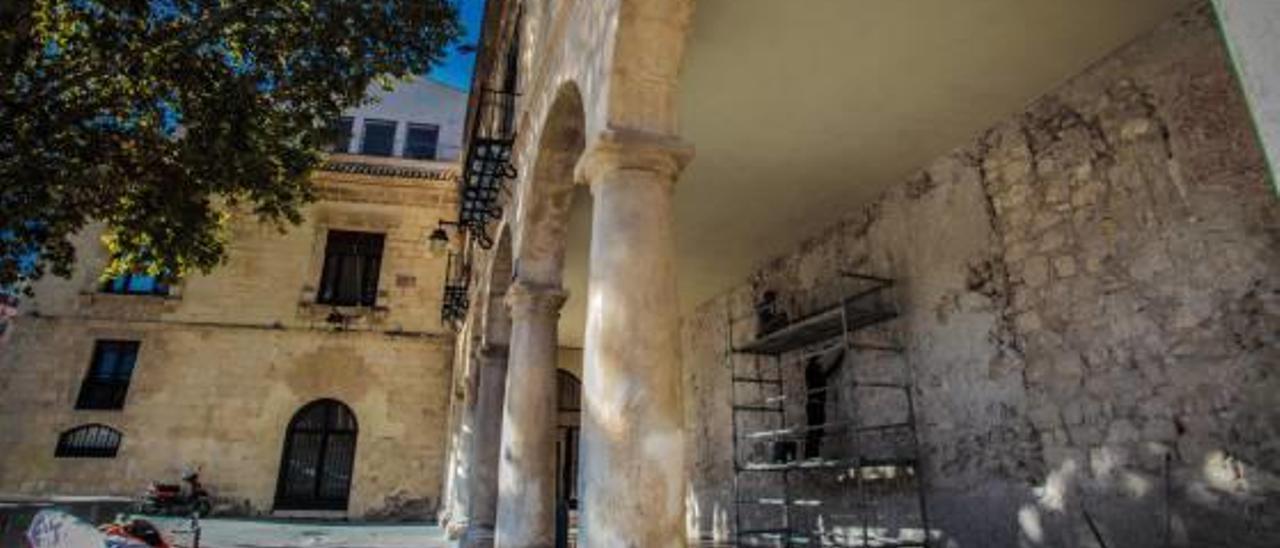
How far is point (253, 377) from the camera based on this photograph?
15.8 m

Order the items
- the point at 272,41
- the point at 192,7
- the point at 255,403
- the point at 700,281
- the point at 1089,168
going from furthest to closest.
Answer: the point at 255,403 → the point at 700,281 → the point at 272,41 → the point at 192,7 → the point at 1089,168

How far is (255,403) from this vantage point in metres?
15.6

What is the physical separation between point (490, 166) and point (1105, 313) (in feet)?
19.6

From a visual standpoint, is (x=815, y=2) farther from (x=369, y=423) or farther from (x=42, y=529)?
(x=369, y=423)

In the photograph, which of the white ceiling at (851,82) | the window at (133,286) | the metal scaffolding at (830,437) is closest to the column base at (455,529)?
the metal scaffolding at (830,437)

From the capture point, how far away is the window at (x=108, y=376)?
15203 mm

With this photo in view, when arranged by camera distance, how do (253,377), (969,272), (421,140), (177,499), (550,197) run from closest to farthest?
(550,197), (969,272), (177,499), (253,377), (421,140)

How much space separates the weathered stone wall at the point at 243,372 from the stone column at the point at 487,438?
838 cm

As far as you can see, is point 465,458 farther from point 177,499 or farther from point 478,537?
point 177,499

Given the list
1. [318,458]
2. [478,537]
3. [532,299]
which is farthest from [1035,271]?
[318,458]

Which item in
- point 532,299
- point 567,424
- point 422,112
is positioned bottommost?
point 567,424

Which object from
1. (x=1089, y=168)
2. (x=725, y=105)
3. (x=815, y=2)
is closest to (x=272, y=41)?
(x=725, y=105)

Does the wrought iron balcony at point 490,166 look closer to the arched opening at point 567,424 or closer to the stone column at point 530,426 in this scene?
the stone column at point 530,426

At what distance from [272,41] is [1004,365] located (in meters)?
7.90
